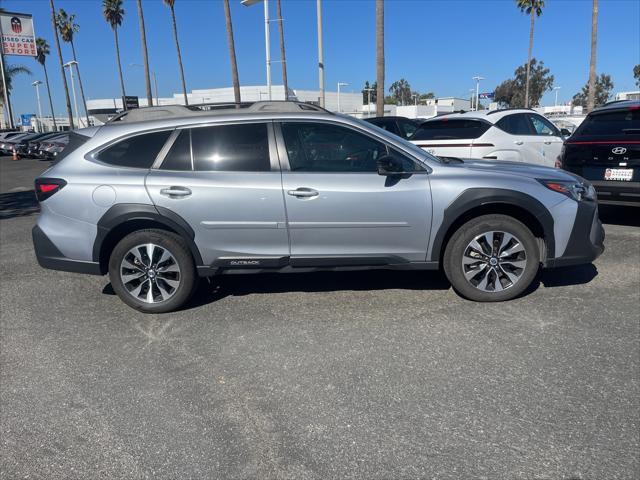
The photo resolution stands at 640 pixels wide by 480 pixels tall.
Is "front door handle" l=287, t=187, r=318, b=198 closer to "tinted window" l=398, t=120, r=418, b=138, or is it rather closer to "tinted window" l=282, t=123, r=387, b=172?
"tinted window" l=282, t=123, r=387, b=172

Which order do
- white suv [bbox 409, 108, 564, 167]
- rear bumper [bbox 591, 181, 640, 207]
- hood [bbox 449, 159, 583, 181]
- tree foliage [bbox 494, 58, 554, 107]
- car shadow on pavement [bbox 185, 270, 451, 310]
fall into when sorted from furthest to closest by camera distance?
1. tree foliage [bbox 494, 58, 554, 107]
2. white suv [bbox 409, 108, 564, 167]
3. rear bumper [bbox 591, 181, 640, 207]
4. car shadow on pavement [bbox 185, 270, 451, 310]
5. hood [bbox 449, 159, 583, 181]

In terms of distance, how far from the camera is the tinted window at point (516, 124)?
332 inches

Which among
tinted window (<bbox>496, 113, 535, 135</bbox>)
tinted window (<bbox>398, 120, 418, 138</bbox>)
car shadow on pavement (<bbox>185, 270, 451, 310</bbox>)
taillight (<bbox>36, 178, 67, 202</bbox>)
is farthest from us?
tinted window (<bbox>398, 120, 418, 138</bbox>)

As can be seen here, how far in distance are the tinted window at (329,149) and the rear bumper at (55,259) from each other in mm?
2010

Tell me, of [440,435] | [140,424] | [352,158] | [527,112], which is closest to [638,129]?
[527,112]

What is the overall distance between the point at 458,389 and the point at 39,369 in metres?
2.92

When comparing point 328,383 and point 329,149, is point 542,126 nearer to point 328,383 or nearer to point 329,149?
point 329,149

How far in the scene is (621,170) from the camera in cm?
647

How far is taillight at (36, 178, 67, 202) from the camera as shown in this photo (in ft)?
14.3

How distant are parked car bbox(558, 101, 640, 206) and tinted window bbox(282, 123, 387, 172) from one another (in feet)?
12.8

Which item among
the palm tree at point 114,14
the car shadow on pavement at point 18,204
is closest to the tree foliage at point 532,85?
the palm tree at point 114,14

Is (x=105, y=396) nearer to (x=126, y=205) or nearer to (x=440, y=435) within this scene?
(x=126, y=205)

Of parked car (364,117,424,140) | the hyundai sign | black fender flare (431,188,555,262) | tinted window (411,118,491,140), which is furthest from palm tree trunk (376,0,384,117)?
the hyundai sign

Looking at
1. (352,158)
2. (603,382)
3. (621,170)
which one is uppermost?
(352,158)
